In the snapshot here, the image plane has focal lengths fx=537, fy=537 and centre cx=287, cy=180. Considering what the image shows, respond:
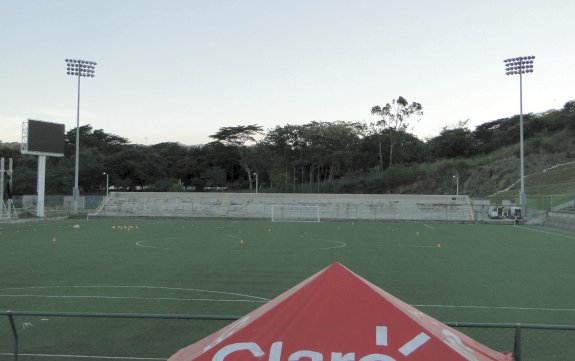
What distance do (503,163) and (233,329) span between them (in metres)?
83.2

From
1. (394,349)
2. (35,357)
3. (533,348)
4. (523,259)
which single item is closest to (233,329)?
(394,349)

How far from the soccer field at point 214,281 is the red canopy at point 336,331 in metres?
4.91

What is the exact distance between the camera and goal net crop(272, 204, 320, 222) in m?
53.2

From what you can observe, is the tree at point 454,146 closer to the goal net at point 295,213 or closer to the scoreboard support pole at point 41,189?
the goal net at point 295,213

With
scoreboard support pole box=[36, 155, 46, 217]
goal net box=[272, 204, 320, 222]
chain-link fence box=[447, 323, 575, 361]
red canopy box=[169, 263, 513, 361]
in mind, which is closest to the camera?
red canopy box=[169, 263, 513, 361]

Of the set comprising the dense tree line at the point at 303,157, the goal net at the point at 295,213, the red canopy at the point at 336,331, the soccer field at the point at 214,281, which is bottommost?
the soccer field at the point at 214,281

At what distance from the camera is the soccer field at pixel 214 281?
8609 millimetres

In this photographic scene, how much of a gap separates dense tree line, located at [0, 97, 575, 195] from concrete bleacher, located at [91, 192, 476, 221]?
2676 centimetres

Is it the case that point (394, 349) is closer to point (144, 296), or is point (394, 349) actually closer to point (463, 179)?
point (144, 296)

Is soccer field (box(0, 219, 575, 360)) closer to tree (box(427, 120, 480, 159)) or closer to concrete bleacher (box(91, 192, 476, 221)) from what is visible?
concrete bleacher (box(91, 192, 476, 221))

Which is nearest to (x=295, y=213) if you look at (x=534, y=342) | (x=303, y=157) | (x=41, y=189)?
(x=41, y=189)

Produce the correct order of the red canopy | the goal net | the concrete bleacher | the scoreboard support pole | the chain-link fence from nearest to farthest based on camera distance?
1. the red canopy
2. the chain-link fence
3. the scoreboard support pole
4. the goal net
5. the concrete bleacher

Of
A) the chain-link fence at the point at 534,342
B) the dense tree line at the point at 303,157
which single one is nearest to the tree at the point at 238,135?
the dense tree line at the point at 303,157

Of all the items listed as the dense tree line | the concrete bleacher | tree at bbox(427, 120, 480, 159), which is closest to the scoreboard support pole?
the concrete bleacher
